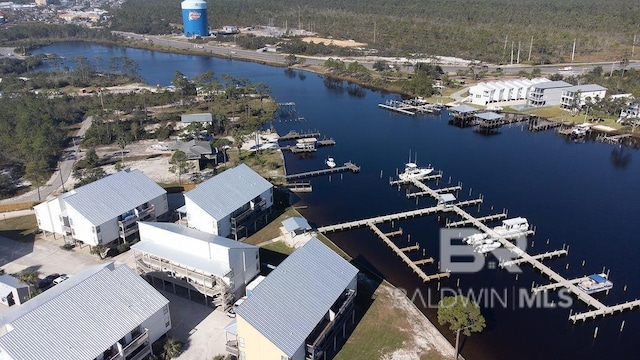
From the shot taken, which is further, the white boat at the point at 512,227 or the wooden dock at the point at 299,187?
the wooden dock at the point at 299,187

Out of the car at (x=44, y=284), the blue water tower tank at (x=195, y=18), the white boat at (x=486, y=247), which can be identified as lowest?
the white boat at (x=486, y=247)

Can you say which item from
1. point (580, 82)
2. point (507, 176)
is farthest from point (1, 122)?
point (580, 82)

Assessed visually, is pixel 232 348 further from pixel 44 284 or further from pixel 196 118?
pixel 196 118

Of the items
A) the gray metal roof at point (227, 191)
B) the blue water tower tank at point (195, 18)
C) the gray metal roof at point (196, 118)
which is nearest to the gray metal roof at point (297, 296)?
the gray metal roof at point (227, 191)

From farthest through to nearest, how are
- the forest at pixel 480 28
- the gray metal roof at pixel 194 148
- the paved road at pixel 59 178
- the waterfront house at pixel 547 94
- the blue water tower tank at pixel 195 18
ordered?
the blue water tower tank at pixel 195 18
the forest at pixel 480 28
the waterfront house at pixel 547 94
the gray metal roof at pixel 194 148
the paved road at pixel 59 178

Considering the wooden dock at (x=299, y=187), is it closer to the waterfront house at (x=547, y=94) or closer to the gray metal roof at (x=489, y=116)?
the gray metal roof at (x=489, y=116)

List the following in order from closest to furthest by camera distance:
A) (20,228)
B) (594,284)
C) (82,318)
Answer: (82,318) < (594,284) < (20,228)

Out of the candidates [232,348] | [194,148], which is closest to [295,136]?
[194,148]

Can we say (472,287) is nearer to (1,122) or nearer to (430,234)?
(430,234)
